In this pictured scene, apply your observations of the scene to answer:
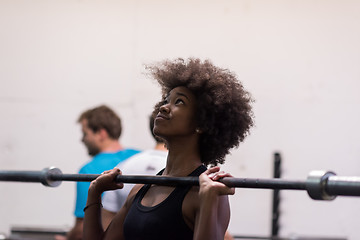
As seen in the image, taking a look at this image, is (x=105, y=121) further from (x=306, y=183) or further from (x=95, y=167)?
(x=306, y=183)

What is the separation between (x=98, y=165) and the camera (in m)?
3.19

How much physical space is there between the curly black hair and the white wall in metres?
2.71

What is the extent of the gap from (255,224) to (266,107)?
34.9 inches

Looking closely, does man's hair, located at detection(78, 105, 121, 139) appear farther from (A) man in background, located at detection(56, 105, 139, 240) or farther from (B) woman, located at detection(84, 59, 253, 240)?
(B) woman, located at detection(84, 59, 253, 240)

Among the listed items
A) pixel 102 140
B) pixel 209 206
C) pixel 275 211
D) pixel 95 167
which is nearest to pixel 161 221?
pixel 209 206

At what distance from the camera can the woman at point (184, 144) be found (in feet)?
5.00

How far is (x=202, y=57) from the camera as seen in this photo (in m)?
4.45

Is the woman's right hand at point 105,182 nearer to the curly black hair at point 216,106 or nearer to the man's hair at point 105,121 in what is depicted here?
the curly black hair at point 216,106

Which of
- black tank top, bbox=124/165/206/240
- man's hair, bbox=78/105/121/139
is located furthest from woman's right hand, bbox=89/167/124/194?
man's hair, bbox=78/105/121/139

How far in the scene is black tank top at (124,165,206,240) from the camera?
4.95 feet

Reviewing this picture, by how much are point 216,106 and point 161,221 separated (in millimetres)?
368

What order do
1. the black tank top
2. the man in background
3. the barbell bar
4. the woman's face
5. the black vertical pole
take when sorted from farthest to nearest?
the black vertical pole, the man in background, the woman's face, the black tank top, the barbell bar

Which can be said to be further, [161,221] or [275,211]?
[275,211]

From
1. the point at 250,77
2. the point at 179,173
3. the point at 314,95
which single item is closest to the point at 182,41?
the point at 250,77
